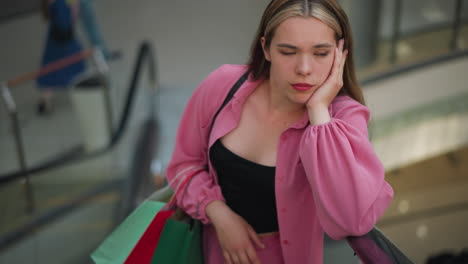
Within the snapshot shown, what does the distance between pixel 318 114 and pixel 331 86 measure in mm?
72

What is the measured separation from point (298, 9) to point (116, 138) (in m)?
3.67

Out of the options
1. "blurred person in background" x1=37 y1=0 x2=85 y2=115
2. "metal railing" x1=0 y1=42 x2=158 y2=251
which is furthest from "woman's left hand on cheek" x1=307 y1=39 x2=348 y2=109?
"blurred person in background" x1=37 y1=0 x2=85 y2=115

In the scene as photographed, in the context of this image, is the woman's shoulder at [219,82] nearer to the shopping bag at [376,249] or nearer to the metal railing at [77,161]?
the shopping bag at [376,249]

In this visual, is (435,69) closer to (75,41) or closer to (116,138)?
(116,138)

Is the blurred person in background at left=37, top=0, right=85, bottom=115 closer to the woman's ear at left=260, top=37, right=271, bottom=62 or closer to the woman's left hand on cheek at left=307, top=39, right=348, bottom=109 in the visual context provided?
the woman's ear at left=260, top=37, right=271, bottom=62

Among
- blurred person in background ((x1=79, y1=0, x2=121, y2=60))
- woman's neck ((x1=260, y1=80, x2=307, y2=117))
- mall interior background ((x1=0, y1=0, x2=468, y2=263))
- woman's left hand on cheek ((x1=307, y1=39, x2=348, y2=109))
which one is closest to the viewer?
woman's left hand on cheek ((x1=307, y1=39, x2=348, y2=109))

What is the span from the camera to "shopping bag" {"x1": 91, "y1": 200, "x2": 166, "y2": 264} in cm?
133

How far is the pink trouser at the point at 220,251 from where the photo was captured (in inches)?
→ 55.5

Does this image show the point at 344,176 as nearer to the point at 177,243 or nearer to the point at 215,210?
the point at 215,210

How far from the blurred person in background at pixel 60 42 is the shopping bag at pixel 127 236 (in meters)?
3.91

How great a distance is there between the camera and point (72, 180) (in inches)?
179

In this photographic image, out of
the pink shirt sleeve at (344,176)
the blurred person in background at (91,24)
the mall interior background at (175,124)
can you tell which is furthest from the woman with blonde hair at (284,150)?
the blurred person in background at (91,24)

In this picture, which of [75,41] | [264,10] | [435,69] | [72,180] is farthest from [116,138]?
[264,10]

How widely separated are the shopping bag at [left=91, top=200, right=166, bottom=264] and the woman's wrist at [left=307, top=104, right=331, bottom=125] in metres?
0.45
